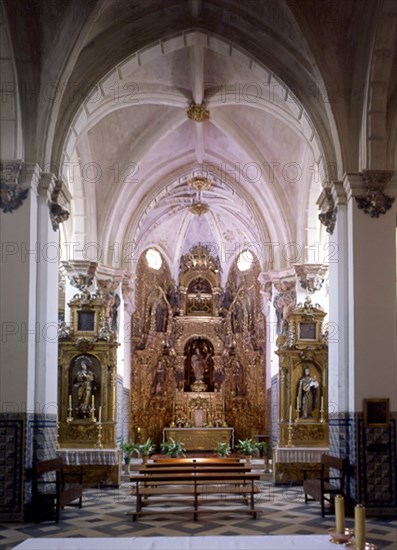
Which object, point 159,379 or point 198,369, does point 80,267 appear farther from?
point 198,369

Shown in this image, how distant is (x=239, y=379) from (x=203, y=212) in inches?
236

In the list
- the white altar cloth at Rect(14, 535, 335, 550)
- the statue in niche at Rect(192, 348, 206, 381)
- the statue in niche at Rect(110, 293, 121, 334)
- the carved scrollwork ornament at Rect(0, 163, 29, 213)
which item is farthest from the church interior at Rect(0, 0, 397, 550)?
the statue in niche at Rect(192, 348, 206, 381)

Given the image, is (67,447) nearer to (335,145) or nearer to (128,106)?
(128,106)

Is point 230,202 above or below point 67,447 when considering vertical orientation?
above

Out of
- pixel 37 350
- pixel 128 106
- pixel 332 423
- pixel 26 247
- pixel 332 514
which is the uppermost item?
pixel 128 106

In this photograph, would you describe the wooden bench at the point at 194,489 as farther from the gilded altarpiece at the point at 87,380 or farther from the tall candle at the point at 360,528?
the tall candle at the point at 360,528

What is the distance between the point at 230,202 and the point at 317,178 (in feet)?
21.7

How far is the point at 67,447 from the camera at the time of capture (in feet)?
57.5

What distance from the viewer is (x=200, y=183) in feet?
73.4

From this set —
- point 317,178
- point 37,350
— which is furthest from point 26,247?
point 317,178

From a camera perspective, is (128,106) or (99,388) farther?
(99,388)

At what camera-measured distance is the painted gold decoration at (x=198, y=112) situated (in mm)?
17681

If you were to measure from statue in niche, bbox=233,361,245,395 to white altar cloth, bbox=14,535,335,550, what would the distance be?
22.0 m

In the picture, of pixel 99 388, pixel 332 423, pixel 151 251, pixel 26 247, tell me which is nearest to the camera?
pixel 26 247
